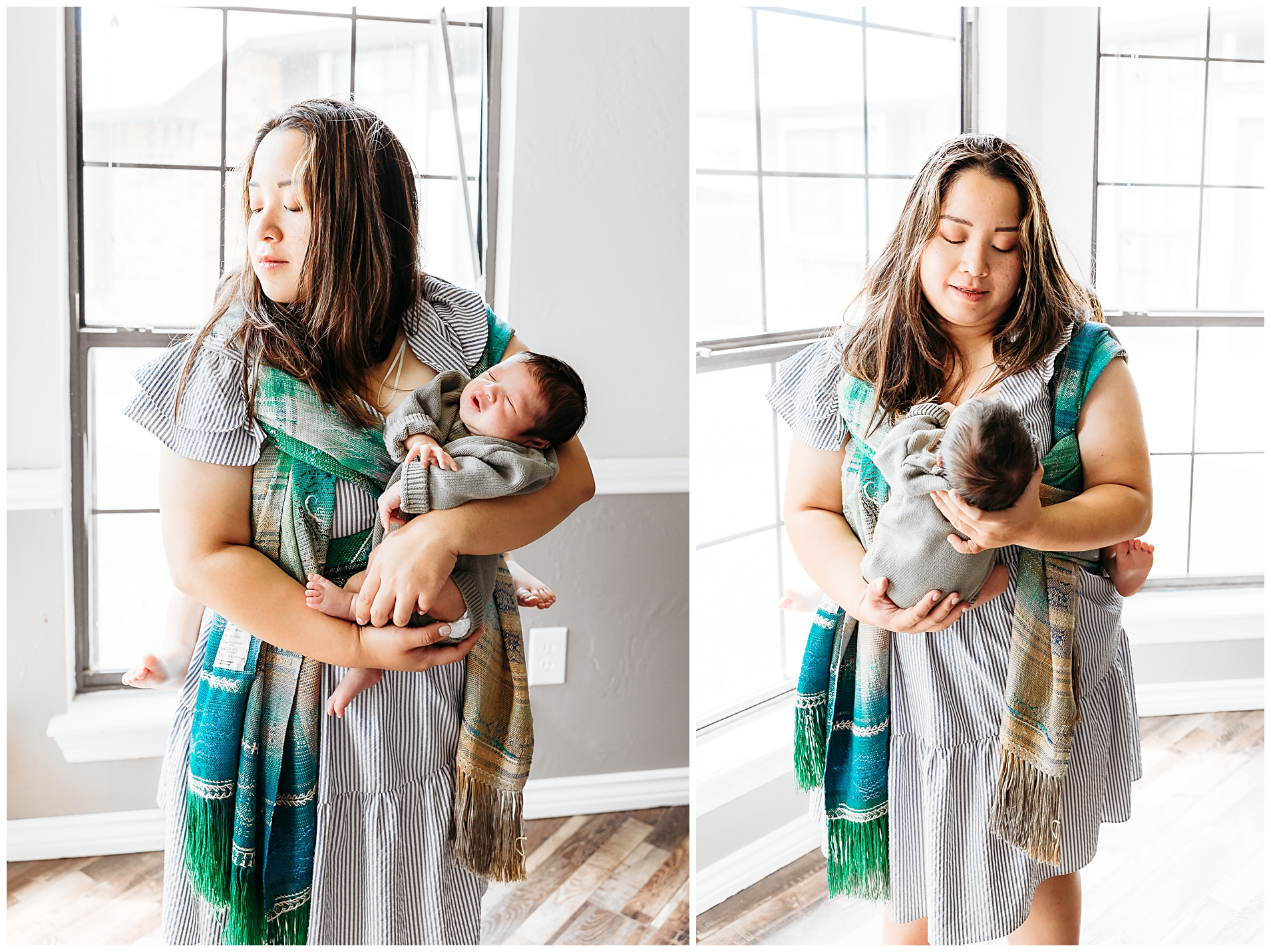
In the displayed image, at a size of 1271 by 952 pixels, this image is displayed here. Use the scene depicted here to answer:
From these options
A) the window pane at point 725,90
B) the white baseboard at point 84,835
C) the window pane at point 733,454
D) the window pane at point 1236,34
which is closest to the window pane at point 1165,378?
the window pane at point 1236,34

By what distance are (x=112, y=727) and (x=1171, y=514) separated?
9.47 feet

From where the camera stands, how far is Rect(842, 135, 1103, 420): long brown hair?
1.15 m

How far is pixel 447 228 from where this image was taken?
1983mm

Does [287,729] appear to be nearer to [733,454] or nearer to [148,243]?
[733,454]

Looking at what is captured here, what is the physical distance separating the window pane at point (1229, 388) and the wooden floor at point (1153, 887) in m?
0.93

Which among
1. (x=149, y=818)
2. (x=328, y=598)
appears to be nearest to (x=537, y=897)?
(x=149, y=818)

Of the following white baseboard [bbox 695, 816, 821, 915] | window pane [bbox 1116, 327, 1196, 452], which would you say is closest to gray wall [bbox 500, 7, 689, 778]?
white baseboard [bbox 695, 816, 821, 915]

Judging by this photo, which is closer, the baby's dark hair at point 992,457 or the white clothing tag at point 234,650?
the baby's dark hair at point 992,457

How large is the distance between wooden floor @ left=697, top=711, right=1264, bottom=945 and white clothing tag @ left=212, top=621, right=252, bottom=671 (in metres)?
1.27

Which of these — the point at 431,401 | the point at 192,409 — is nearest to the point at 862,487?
the point at 431,401

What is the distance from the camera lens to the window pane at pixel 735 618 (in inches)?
79.8

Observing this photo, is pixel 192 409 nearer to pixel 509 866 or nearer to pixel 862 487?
pixel 509 866

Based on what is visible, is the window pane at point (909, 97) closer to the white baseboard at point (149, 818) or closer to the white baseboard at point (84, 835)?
the white baseboard at point (149, 818)

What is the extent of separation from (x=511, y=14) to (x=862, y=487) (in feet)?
4.31
